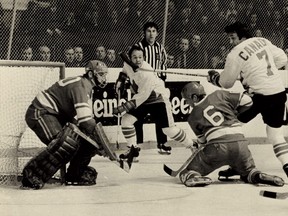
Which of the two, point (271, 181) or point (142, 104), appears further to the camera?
point (142, 104)

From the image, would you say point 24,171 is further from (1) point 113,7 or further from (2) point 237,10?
(2) point 237,10

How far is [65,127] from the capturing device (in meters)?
6.09

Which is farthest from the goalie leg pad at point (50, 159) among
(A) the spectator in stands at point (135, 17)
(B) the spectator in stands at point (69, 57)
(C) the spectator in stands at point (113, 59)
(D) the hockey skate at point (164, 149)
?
(A) the spectator in stands at point (135, 17)

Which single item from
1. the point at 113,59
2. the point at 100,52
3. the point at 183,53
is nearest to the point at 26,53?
the point at 100,52

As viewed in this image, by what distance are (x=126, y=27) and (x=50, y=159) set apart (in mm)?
3645

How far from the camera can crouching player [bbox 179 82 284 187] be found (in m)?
6.17

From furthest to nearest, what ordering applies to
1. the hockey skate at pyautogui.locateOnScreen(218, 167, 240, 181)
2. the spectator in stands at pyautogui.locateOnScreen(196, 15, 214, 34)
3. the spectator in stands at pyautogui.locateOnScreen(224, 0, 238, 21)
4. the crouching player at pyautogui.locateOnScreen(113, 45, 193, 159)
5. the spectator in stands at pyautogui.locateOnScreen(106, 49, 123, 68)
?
the spectator in stands at pyautogui.locateOnScreen(224, 0, 238, 21), the spectator in stands at pyautogui.locateOnScreen(196, 15, 214, 34), the spectator in stands at pyautogui.locateOnScreen(106, 49, 123, 68), the crouching player at pyautogui.locateOnScreen(113, 45, 193, 159), the hockey skate at pyautogui.locateOnScreen(218, 167, 240, 181)

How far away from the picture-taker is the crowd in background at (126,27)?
874 centimetres

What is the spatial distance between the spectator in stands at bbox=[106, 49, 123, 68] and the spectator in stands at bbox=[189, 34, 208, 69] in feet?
3.14

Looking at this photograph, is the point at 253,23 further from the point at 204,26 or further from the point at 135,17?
the point at 135,17

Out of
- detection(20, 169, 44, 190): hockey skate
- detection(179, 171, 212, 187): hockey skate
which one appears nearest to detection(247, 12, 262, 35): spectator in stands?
detection(179, 171, 212, 187): hockey skate

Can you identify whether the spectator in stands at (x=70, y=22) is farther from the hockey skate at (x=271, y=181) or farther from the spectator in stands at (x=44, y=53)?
the hockey skate at (x=271, y=181)

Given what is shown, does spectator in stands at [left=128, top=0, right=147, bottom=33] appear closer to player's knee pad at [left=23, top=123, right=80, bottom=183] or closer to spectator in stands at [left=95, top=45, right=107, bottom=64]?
spectator in stands at [left=95, top=45, right=107, bottom=64]

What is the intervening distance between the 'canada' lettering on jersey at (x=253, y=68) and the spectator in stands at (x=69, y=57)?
3.05 metres
